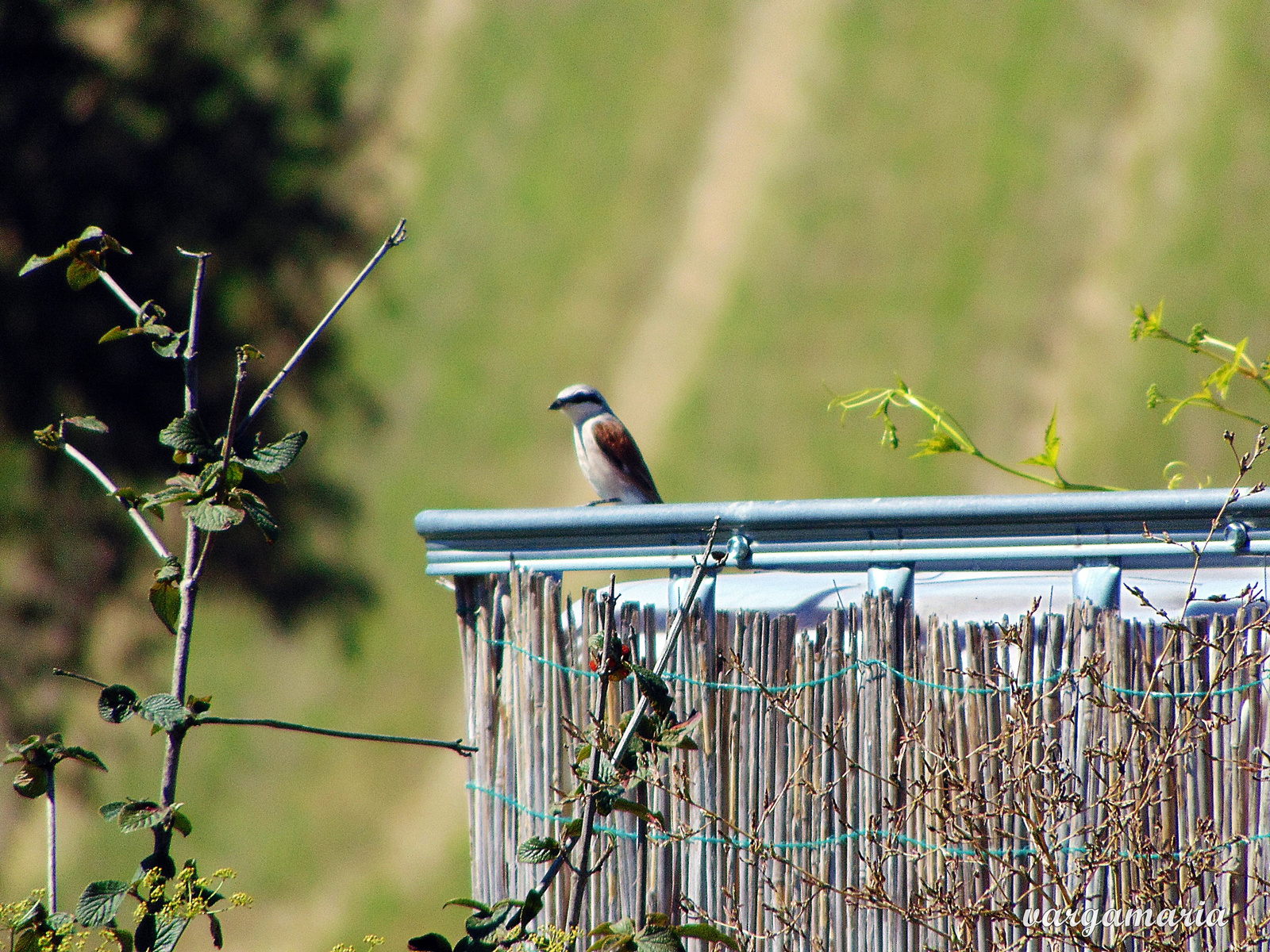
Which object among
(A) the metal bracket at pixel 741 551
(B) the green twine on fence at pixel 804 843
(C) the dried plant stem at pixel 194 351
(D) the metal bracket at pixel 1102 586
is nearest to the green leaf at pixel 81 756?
(C) the dried plant stem at pixel 194 351

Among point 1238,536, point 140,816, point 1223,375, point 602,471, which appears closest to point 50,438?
point 140,816

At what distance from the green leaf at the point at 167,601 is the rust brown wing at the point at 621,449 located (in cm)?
437

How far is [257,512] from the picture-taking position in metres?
1.59

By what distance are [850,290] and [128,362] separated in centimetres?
867

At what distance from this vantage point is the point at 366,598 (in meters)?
13.1

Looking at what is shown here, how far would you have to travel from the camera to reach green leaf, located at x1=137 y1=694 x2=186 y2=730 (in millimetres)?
1530

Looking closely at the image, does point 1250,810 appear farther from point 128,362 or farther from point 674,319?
point 674,319

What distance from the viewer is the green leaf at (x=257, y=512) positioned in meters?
1.55

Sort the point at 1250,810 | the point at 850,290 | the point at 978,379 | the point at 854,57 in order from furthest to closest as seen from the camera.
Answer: the point at 854,57 → the point at 850,290 → the point at 978,379 → the point at 1250,810

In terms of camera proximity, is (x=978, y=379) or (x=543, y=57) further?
(x=543, y=57)

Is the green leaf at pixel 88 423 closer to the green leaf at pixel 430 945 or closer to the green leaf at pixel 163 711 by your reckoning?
the green leaf at pixel 163 711

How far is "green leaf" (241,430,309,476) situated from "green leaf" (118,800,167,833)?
16.7 inches

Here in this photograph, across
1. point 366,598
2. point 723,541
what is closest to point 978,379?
point 366,598

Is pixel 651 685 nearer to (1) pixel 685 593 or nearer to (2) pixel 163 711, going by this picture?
(2) pixel 163 711
